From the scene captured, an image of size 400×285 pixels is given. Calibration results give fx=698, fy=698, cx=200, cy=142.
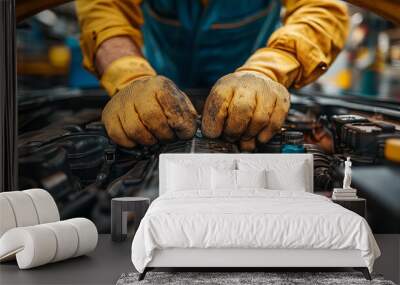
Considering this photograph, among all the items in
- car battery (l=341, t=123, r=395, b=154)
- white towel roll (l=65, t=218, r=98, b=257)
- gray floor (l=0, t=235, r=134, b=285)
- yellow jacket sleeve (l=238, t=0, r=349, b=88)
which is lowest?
gray floor (l=0, t=235, r=134, b=285)

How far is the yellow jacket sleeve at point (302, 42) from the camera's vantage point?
6.70 metres

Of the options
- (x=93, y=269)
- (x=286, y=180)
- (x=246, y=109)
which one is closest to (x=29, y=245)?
(x=93, y=269)

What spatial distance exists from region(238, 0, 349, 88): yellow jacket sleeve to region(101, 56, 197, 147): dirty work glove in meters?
0.72

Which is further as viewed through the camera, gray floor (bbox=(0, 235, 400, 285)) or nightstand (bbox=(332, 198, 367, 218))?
nightstand (bbox=(332, 198, 367, 218))

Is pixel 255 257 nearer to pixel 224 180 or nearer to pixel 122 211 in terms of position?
pixel 224 180

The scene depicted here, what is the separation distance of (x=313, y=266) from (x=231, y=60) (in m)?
2.62

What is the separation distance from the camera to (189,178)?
6.25m

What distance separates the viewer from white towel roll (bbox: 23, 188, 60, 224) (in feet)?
18.2

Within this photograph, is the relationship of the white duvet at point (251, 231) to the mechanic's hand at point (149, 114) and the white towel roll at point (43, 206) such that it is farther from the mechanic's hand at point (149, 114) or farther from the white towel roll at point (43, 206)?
the mechanic's hand at point (149, 114)

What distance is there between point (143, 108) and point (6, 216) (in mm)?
1868

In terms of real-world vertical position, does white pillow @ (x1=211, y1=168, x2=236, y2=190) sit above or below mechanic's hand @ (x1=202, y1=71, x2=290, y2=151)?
below

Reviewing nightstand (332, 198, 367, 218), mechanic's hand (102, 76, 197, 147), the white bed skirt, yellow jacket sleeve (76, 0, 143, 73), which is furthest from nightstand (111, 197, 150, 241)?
nightstand (332, 198, 367, 218)

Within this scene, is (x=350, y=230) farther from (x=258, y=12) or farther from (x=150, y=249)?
(x=258, y=12)

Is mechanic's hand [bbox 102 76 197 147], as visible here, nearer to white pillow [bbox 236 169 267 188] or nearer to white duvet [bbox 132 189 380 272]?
white pillow [bbox 236 169 267 188]
